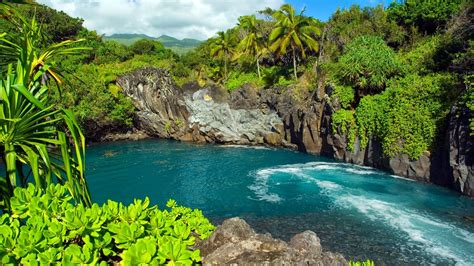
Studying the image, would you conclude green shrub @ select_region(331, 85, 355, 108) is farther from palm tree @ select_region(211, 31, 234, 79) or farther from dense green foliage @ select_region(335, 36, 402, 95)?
palm tree @ select_region(211, 31, 234, 79)

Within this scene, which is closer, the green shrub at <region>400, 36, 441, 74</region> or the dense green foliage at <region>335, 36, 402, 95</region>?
the green shrub at <region>400, 36, 441, 74</region>

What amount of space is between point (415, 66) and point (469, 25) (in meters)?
4.79

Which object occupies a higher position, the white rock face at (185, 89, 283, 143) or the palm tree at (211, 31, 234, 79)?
the palm tree at (211, 31, 234, 79)

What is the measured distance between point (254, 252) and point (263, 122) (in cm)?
3292

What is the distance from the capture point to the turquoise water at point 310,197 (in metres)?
15.0

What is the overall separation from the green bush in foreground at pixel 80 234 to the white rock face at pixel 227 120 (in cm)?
3264

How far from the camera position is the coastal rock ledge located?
190 inches

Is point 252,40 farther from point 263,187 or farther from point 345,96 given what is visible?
point 263,187

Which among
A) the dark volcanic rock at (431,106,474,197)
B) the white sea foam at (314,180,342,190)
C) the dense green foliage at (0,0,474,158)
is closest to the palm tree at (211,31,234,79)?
the dense green foliage at (0,0,474,158)

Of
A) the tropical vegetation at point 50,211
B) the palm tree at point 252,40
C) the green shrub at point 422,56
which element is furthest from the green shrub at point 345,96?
the tropical vegetation at point 50,211

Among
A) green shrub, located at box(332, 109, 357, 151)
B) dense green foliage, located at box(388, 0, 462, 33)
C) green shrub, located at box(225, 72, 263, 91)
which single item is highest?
dense green foliage, located at box(388, 0, 462, 33)

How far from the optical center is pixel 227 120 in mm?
39094

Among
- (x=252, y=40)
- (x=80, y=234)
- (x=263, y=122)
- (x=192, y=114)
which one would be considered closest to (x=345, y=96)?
(x=263, y=122)

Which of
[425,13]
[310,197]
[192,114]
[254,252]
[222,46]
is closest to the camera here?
[254,252]
